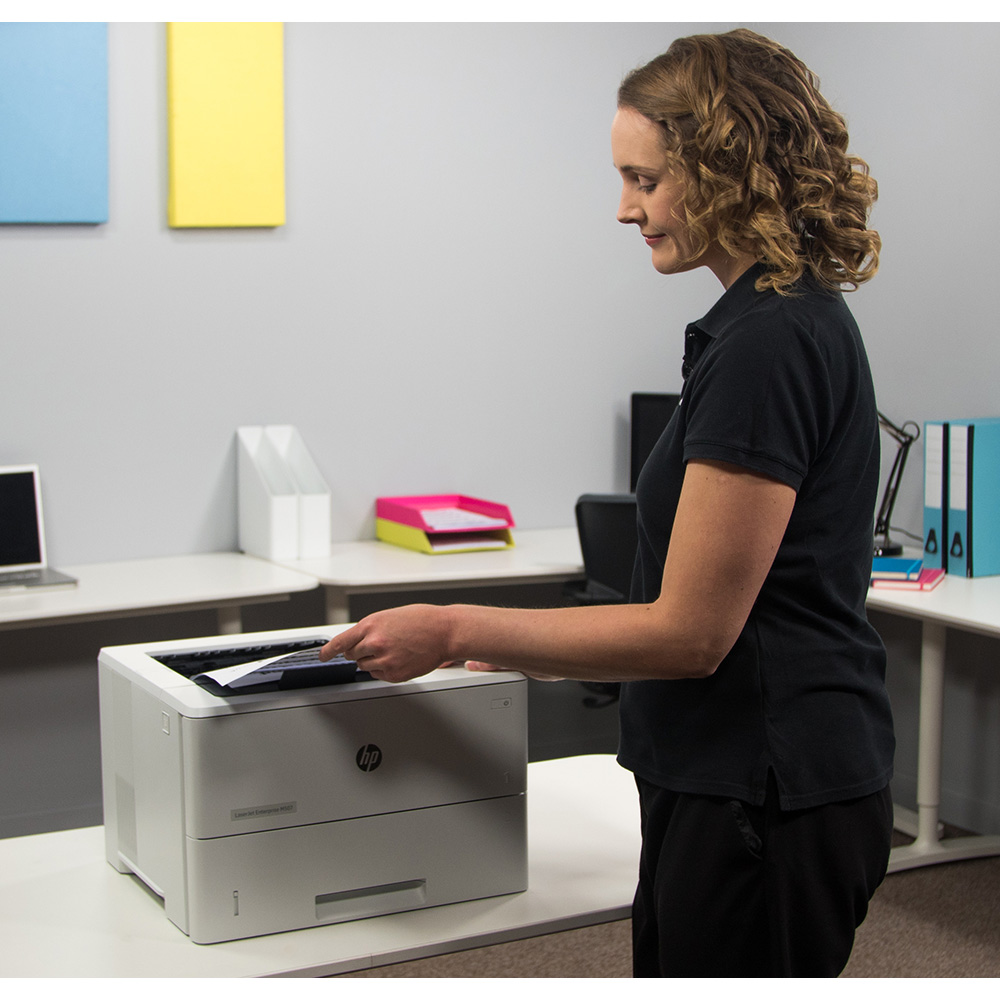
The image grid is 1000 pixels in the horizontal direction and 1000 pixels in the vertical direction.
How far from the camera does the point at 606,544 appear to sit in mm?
3133

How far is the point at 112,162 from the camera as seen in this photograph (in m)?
3.19

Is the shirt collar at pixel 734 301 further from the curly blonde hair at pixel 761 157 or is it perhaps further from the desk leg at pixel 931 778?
the desk leg at pixel 931 778

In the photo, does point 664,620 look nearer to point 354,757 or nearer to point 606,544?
point 354,757

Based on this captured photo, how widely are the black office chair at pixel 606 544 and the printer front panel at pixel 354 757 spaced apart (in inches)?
66.4

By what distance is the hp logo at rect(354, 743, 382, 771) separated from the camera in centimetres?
131

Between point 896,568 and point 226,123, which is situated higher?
point 226,123

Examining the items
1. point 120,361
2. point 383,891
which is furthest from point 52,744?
point 383,891

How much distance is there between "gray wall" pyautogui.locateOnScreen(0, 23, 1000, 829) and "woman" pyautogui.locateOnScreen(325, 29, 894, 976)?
7.66ft

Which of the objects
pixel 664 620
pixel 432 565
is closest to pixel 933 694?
pixel 432 565

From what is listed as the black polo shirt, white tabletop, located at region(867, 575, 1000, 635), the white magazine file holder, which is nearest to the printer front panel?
the black polo shirt

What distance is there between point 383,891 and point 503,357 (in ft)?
8.33

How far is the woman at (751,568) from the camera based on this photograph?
1.03 m

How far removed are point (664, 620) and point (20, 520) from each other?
2414 mm

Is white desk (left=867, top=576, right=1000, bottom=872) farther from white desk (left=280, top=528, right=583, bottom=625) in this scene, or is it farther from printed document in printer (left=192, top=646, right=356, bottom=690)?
printed document in printer (left=192, top=646, right=356, bottom=690)
